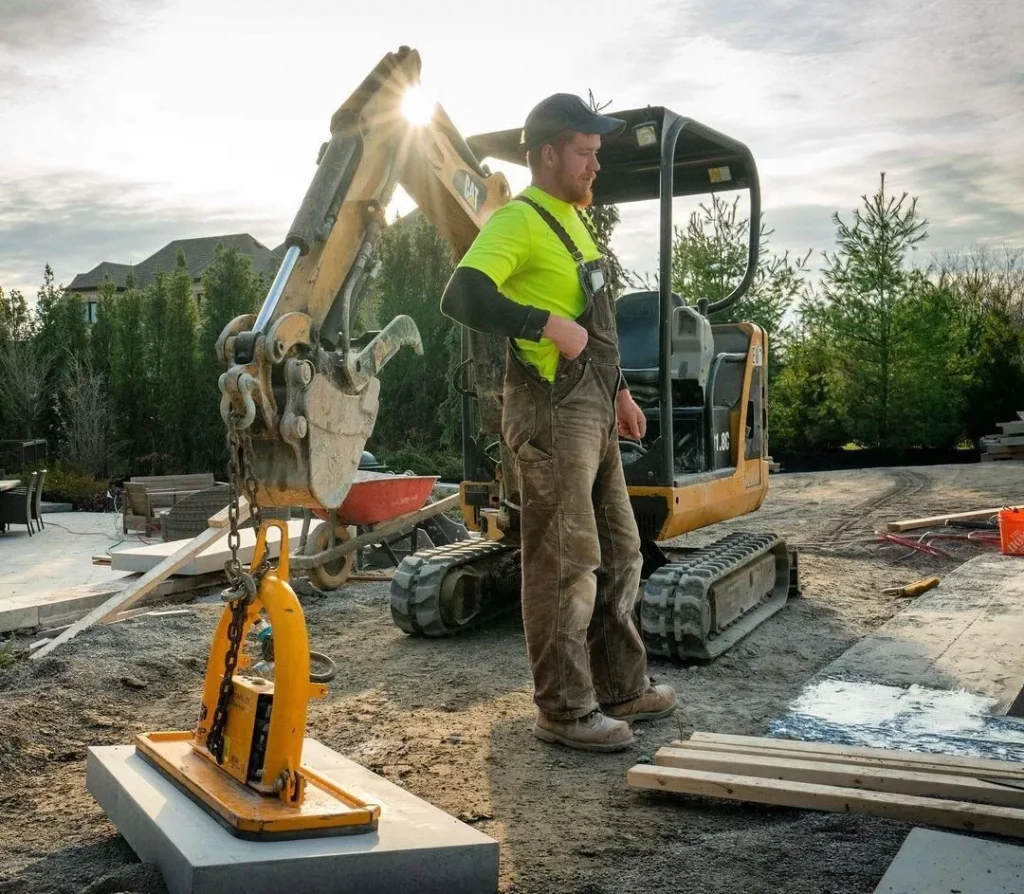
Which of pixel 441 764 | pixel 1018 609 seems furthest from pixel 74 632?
pixel 1018 609

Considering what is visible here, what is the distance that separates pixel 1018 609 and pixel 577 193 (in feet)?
12.3

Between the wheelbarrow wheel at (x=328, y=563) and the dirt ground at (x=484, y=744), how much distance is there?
105 mm

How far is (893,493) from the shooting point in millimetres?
13914

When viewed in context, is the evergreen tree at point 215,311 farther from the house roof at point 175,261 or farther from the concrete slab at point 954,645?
the house roof at point 175,261

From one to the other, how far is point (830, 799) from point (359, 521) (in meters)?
5.09

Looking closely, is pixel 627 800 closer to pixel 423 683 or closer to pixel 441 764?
pixel 441 764

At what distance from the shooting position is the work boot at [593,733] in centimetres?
400

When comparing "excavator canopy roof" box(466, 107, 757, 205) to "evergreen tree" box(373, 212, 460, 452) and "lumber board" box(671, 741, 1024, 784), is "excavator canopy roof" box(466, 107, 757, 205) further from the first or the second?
"evergreen tree" box(373, 212, 460, 452)

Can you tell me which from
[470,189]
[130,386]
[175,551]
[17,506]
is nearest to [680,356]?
[470,189]

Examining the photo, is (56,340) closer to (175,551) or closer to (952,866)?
(175,551)

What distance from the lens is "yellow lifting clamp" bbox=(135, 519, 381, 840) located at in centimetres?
272

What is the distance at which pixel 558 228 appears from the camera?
4004 millimetres

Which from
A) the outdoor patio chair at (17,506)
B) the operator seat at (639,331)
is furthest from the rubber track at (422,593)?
the outdoor patio chair at (17,506)

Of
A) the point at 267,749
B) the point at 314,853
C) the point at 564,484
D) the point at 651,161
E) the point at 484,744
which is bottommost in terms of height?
the point at 484,744
